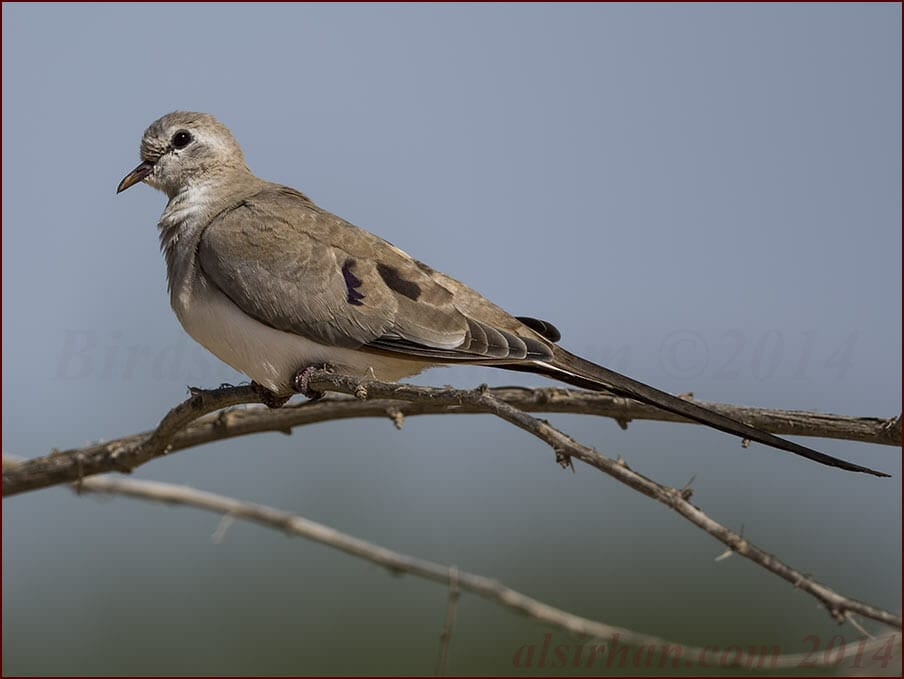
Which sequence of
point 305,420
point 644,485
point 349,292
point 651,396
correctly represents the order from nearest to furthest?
point 644,485 < point 651,396 < point 349,292 < point 305,420

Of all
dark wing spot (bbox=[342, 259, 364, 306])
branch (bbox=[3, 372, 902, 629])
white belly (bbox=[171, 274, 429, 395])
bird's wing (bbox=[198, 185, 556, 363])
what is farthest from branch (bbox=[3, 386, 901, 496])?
dark wing spot (bbox=[342, 259, 364, 306])

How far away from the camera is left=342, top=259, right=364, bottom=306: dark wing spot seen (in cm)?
523

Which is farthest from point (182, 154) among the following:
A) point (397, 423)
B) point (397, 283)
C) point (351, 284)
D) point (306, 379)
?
point (397, 423)

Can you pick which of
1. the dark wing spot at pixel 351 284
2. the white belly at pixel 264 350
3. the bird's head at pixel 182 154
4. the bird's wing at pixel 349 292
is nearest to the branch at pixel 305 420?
the white belly at pixel 264 350

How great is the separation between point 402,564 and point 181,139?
272 centimetres

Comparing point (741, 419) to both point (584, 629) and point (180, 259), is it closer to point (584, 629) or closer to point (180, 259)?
point (584, 629)

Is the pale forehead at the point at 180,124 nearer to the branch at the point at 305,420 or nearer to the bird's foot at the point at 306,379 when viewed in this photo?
the branch at the point at 305,420

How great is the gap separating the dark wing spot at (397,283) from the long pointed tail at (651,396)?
27.3 inches

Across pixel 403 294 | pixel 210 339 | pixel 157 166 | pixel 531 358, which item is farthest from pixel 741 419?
pixel 157 166

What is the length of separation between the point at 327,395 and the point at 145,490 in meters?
1.13

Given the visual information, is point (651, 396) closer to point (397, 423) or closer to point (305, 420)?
point (397, 423)

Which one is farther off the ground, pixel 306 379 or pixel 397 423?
pixel 306 379

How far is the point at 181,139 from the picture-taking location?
637cm

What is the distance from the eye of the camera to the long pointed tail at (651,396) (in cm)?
412
